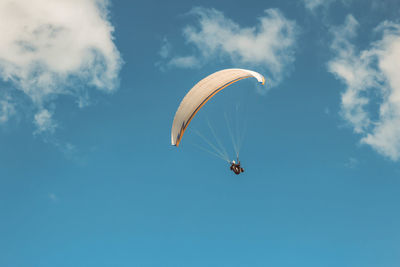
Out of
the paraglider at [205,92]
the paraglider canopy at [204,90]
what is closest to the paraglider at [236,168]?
the paraglider at [205,92]

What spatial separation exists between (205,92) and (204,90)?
0.20 m

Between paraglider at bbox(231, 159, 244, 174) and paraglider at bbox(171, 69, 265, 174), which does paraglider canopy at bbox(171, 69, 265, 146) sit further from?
paraglider at bbox(231, 159, 244, 174)

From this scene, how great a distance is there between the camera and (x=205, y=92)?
31.7 metres

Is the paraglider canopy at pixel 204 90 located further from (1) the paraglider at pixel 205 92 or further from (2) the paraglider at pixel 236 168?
(2) the paraglider at pixel 236 168

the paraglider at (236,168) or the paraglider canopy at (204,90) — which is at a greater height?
the paraglider canopy at (204,90)

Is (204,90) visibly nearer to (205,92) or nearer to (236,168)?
(205,92)

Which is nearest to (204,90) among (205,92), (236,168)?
(205,92)

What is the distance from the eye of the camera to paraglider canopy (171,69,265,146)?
31.7 m

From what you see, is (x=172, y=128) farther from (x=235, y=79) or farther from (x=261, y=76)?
(x=261, y=76)

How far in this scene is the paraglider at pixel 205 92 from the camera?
31.7m

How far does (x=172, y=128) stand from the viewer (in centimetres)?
3306

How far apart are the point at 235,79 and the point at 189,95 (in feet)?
14.7

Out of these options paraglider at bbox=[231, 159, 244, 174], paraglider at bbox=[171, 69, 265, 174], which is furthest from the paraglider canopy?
paraglider at bbox=[231, 159, 244, 174]

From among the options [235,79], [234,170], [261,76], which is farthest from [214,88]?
[234,170]
